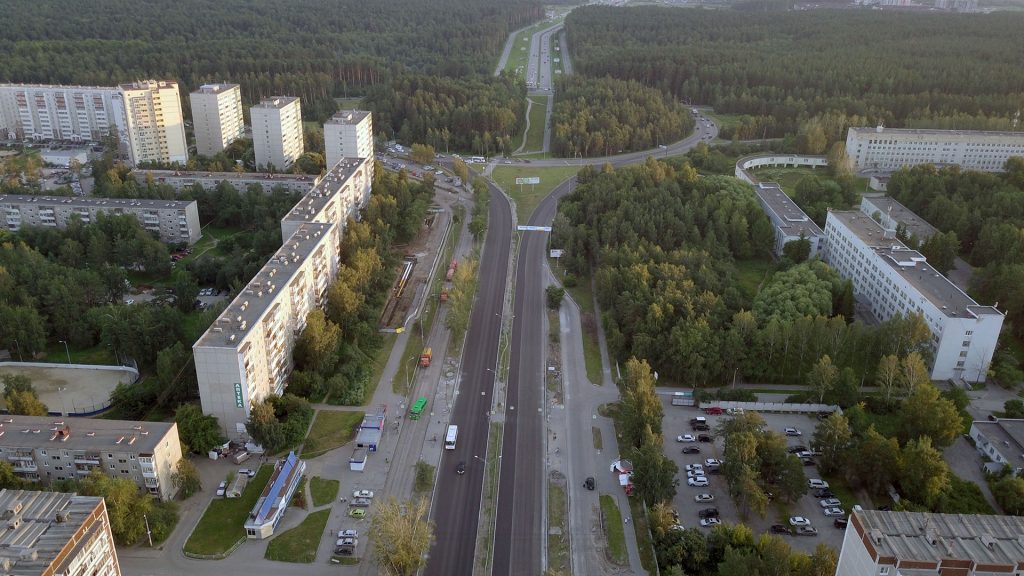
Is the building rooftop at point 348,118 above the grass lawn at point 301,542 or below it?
above

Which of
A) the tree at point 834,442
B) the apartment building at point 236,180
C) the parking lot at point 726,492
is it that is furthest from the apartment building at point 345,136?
the tree at point 834,442

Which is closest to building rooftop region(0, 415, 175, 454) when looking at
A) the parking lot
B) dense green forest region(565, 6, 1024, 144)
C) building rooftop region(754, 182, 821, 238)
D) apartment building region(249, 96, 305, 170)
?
the parking lot

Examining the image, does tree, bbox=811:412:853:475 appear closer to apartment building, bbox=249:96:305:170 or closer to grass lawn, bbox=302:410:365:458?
grass lawn, bbox=302:410:365:458

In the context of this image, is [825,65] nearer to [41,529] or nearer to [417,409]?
[417,409]

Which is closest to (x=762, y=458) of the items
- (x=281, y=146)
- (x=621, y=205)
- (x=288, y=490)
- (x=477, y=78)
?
(x=288, y=490)

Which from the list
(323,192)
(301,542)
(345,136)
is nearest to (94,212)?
(323,192)

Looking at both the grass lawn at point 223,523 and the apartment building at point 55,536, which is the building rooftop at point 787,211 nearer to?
the grass lawn at point 223,523
